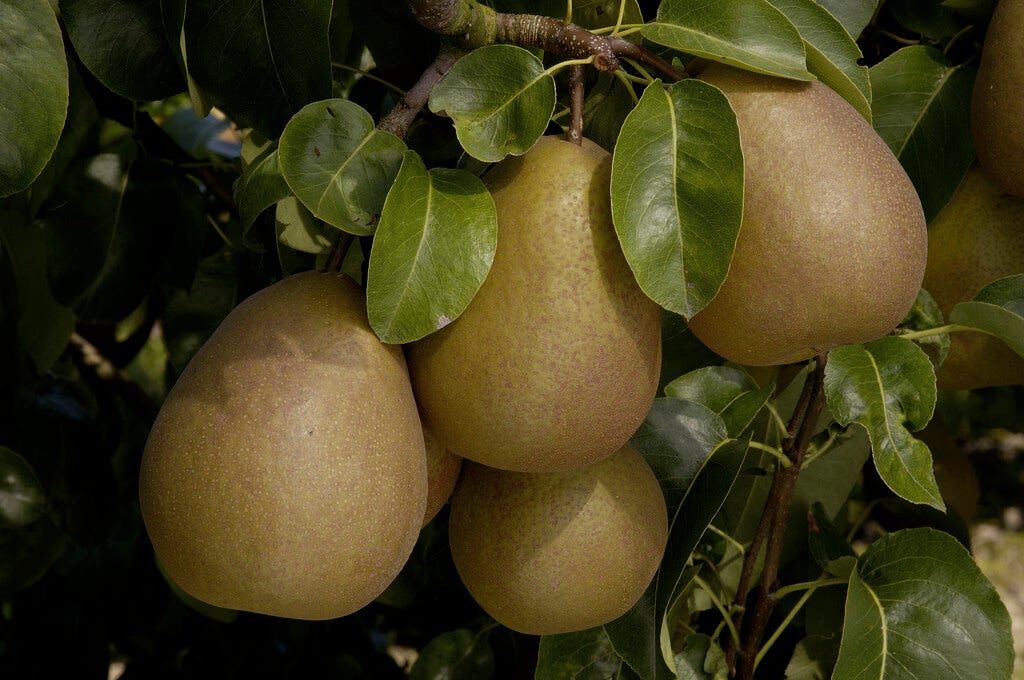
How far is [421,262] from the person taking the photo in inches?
27.0

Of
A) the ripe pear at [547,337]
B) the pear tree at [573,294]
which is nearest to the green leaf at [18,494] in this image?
the pear tree at [573,294]

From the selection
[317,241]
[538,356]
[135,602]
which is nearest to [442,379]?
[538,356]

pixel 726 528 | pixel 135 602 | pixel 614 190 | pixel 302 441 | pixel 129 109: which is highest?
pixel 614 190

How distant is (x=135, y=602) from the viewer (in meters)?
1.71

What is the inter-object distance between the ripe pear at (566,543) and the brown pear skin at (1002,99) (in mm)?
471

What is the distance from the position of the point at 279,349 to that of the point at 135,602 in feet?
3.92

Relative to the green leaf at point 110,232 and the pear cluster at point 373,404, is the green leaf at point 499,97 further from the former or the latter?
the green leaf at point 110,232

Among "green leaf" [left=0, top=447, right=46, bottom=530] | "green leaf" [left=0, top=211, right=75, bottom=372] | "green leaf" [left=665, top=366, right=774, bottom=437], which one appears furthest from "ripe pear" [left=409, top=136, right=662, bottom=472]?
"green leaf" [left=0, top=211, right=75, bottom=372]

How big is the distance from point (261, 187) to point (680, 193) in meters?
0.30

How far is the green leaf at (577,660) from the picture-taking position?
40.9 inches

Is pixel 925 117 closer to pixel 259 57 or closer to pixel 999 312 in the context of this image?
pixel 999 312

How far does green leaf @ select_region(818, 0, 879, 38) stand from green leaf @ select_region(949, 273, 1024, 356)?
0.89ft

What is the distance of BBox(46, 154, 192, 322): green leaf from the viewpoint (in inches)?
48.3

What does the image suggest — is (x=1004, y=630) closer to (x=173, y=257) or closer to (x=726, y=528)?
(x=726, y=528)
